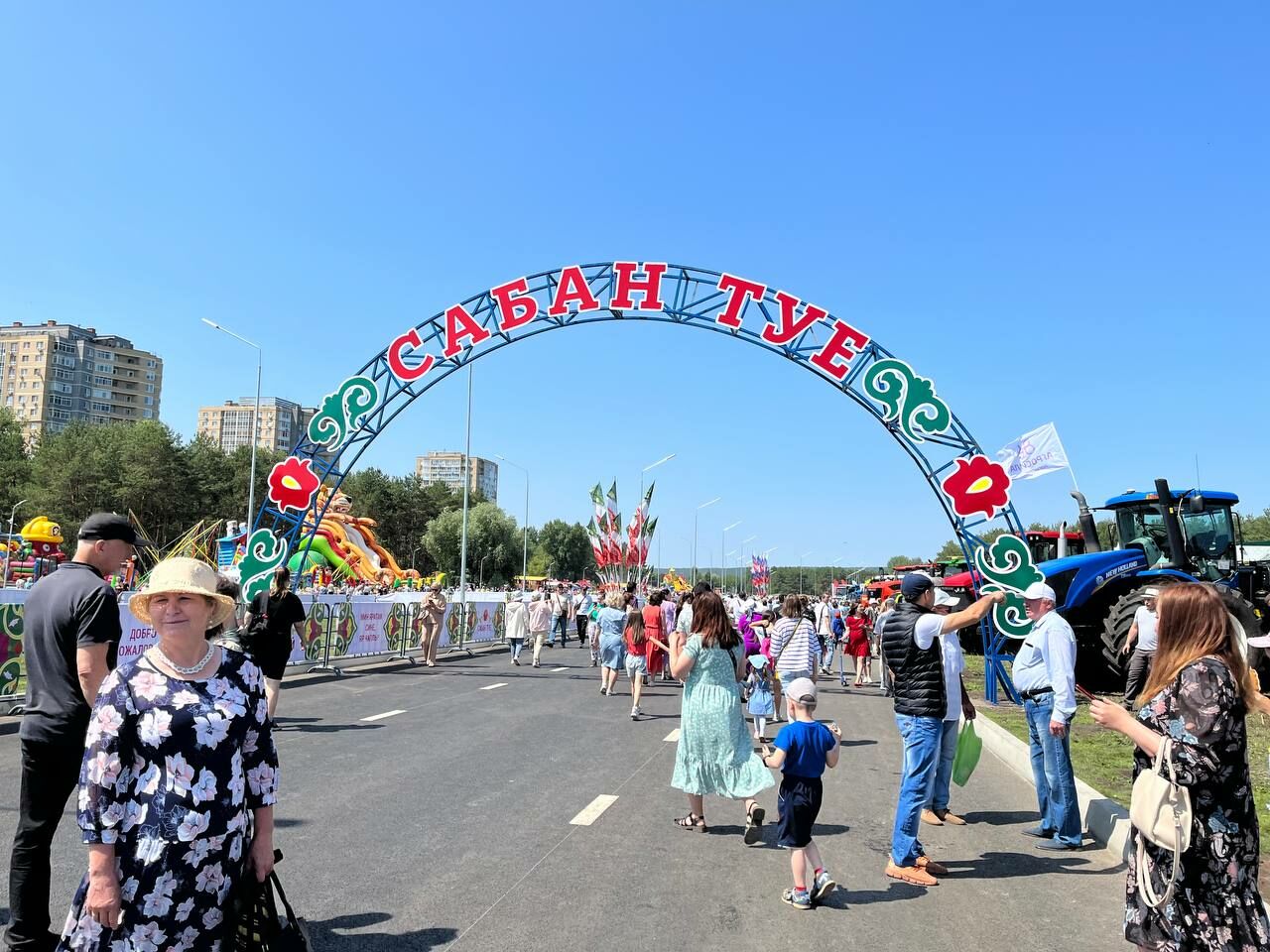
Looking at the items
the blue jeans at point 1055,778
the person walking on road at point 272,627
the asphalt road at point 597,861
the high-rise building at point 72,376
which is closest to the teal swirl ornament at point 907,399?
the asphalt road at point 597,861

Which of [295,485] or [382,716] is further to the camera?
[295,485]

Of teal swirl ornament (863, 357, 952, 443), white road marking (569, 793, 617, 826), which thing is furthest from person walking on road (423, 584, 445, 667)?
white road marking (569, 793, 617, 826)

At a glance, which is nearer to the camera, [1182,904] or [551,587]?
[1182,904]

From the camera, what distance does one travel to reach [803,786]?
511cm

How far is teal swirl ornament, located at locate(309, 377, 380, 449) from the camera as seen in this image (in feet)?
56.0

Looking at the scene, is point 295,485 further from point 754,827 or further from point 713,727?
point 754,827

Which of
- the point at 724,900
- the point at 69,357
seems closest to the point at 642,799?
the point at 724,900

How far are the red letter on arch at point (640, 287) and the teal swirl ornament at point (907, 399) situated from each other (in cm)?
395

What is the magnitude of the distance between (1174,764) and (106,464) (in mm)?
74673

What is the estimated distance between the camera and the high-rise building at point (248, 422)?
493 feet

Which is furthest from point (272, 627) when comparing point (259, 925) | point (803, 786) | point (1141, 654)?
point (1141, 654)

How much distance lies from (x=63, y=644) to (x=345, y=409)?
13640 millimetres

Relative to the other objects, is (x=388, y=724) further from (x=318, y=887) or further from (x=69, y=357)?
(x=69, y=357)

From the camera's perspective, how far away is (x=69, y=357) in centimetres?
12975
